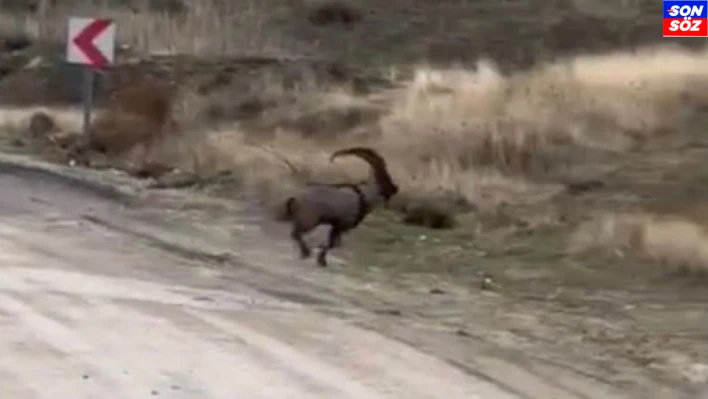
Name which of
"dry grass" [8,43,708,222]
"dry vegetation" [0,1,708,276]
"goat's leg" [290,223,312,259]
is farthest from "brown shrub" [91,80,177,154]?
"goat's leg" [290,223,312,259]

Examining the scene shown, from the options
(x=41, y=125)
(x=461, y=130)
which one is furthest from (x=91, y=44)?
(x=461, y=130)

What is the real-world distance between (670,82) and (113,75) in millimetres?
12618

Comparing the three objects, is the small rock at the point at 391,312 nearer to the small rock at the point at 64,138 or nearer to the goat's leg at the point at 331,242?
the goat's leg at the point at 331,242

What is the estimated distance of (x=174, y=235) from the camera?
15.3m

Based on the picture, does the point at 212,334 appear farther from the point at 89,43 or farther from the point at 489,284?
the point at 89,43

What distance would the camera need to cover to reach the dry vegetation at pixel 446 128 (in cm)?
1786

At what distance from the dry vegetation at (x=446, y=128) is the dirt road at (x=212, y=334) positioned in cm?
340

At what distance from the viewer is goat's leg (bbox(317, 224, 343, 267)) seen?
538 inches

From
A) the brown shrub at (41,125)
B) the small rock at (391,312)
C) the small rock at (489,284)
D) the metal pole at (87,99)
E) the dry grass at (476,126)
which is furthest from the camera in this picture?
the brown shrub at (41,125)

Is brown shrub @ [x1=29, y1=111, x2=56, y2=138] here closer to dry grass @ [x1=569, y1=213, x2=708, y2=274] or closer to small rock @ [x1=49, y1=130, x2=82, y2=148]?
small rock @ [x1=49, y1=130, x2=82, y2=148]

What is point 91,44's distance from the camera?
857 inches

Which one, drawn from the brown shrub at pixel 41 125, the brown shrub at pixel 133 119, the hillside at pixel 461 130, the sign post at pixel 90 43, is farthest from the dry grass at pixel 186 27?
the sign post at pixel 90 43

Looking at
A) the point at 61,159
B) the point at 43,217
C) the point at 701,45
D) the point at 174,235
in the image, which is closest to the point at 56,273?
the point at 174,235

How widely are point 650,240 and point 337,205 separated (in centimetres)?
297
